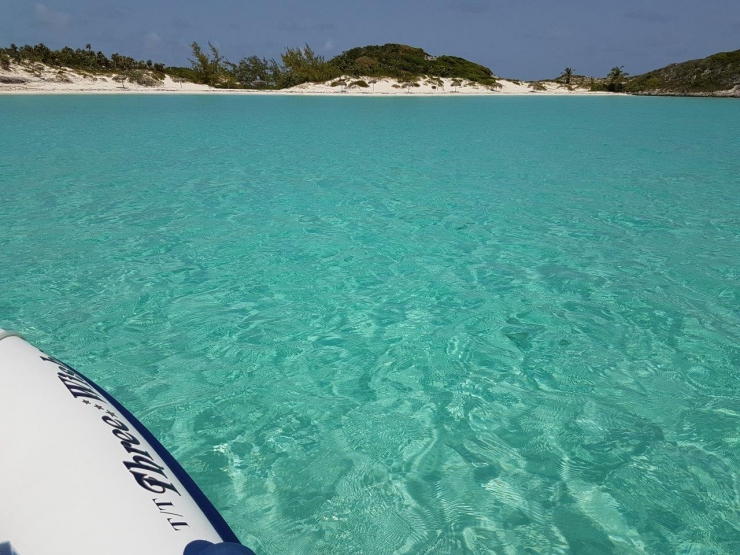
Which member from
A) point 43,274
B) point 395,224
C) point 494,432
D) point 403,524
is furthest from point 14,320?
point 395,224

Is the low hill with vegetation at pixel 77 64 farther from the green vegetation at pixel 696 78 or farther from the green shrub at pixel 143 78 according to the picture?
the green vegetation at pixel 696 78

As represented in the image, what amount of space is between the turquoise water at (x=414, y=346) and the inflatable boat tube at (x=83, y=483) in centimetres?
84

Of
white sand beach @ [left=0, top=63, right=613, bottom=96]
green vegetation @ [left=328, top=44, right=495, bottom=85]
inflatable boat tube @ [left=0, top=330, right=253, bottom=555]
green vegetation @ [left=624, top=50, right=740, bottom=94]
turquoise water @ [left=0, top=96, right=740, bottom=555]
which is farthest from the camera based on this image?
green vegetation @ [left=328, top=44, right=495, bottom=85]

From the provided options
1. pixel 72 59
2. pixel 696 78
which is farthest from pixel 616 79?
pixel 72 59

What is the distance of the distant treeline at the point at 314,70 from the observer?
6062 centimetres

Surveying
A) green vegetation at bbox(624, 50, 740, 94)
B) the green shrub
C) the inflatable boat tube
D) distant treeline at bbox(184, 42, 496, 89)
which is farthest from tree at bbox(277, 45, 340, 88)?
the inflatable boat tube

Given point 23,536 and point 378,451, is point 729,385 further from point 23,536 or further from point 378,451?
point 23,536

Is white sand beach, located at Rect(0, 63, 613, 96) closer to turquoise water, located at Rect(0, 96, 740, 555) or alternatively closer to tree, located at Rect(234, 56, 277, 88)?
tree, located at Rect(234, 56, 277, 88)

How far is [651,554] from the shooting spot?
96.3 inches

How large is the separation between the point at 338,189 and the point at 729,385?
7.43 meters

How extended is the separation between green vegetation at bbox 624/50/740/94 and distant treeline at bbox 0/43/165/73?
6469cm

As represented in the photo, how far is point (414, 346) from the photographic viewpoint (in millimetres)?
4270

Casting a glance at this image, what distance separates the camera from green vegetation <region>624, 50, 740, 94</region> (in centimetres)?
6025

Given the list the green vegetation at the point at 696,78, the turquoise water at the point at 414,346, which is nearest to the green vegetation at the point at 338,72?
the green vegetation at the point at 696,78
